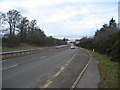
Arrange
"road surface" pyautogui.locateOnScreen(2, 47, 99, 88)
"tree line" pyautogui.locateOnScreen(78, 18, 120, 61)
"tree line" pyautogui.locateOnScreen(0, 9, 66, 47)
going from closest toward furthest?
"road surface" pyautogui.locateOnScreen(2, 47, 99, 88)
"tree line" pyautogui.locateOnScreen(78, 18, 120, 61)
"tree line" pyautogui.locateOnScreen(0, 9, 66, 47)

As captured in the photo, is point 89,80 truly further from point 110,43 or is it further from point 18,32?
point 18,32

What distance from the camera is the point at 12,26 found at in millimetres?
90938

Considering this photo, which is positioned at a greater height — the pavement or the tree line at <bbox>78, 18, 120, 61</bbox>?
the tree line at <bbox>78, 18, 120, 61</bbox>

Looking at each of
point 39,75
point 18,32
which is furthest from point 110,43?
point 18,32

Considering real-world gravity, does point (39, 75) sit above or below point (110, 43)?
below

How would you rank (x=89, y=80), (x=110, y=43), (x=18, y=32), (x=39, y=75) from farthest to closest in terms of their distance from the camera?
1. (x=18, y=32)
2. (x=110, y=43)
3. (x=39, y=75)
4. (x=89, y=80)

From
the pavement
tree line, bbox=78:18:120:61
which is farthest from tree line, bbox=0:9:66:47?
the pavement

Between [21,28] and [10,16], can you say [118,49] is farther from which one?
[21,28]

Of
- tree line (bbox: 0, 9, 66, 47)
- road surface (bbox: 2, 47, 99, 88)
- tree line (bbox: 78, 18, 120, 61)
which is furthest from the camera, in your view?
tree line (bbox: 0, 9, 66, 47)

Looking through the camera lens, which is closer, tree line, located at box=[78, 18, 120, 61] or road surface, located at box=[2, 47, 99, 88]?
road surface, located at box=[2, 47, 99, 88]

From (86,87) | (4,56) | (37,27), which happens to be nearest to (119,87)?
(86,87)

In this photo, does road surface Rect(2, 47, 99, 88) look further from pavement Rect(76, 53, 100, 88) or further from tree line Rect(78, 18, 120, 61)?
tree line Rect(78, 18, 120, 61)

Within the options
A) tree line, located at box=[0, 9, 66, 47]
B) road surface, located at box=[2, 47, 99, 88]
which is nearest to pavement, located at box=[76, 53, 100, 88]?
road surface, located at box=[2, 47, 99, 88]

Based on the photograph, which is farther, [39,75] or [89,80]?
[39,75]
